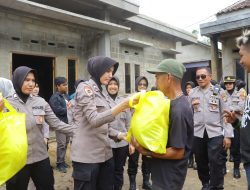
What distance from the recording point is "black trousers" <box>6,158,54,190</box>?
2828mm

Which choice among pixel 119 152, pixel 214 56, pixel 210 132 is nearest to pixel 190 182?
pixel 210 132

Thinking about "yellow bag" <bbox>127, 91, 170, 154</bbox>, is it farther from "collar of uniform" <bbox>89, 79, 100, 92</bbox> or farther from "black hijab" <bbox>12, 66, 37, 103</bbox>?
"black hijab" <bbox>12, 66, 37, 103</bbox>

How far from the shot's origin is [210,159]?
13.6 feet

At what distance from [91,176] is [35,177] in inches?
26.9

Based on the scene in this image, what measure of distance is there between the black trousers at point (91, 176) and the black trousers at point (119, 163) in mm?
1346

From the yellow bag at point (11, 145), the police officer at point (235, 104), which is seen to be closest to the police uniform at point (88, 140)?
the yellow bag at point (11, 145)

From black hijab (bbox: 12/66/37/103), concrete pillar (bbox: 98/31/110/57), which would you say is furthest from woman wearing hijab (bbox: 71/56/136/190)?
concrete pillar (bbox: 98/31/110/57)

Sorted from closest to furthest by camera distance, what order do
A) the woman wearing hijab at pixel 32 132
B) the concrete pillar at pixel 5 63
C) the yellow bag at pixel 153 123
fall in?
the yellow bag at pixel 153 123
the woman wearing hijab at pixel 32 132
the concrete pillar at pixel 5 63

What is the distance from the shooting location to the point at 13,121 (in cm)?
251

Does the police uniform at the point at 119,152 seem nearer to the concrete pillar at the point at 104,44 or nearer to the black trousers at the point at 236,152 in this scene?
the black trousers at the point at 236,152

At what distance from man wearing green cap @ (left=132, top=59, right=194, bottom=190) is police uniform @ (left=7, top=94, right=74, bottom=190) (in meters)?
1.16

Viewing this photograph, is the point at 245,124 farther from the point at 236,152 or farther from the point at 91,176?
the point at 236,152

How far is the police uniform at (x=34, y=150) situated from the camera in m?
2.86

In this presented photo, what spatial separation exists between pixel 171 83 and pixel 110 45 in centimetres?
733
